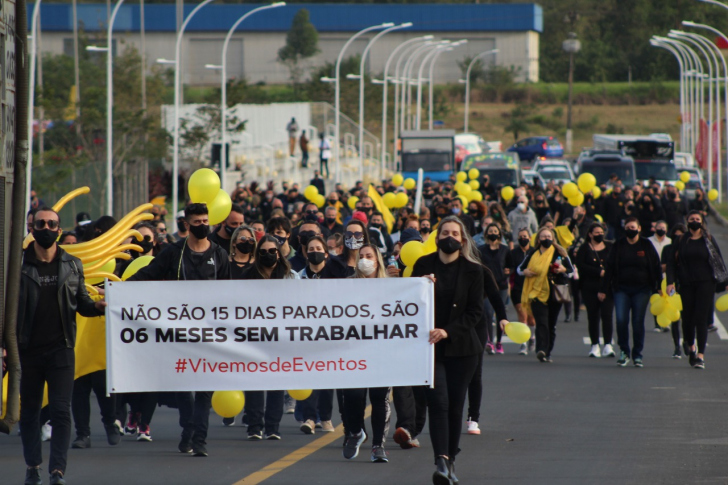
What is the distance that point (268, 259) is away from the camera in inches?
387

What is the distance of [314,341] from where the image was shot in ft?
29.1

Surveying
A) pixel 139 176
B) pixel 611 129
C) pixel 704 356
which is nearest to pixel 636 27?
pixel 611 129

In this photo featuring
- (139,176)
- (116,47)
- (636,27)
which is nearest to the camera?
(139,176)

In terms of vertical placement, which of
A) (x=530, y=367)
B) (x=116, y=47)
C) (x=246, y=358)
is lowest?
Result: (x=530, y=367)

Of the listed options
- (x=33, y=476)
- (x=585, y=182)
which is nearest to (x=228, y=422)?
(x=33, y=476)

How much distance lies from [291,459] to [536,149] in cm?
6817

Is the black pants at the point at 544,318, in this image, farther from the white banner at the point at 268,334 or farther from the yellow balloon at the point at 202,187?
the white banner at the point at 268,334

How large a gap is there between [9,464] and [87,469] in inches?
26.4

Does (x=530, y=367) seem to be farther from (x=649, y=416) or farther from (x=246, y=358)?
(x=246, y=358)

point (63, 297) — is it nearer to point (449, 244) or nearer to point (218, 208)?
point (218, 208)

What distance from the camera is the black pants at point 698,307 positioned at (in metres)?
14.6

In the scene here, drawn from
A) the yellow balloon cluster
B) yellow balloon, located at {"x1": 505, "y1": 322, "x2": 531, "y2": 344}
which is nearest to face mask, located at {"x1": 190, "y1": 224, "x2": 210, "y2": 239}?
the yellow balloon cluster

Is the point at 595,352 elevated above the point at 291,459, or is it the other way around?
the point at 291,459

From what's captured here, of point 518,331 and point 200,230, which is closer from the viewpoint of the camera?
→ point 200,230
